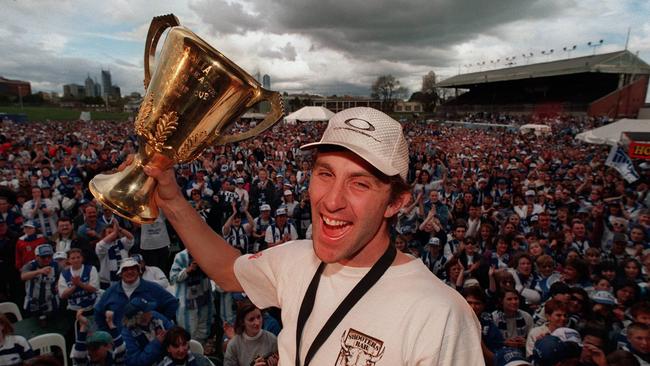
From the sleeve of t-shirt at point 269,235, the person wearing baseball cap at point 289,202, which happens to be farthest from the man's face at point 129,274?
the person wearing baseball cap at point 289,202

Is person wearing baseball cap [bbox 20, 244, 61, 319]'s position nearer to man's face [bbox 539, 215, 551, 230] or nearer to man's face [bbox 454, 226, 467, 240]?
man's face [bbox 454, 226, 467, 240]

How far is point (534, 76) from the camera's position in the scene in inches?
1836

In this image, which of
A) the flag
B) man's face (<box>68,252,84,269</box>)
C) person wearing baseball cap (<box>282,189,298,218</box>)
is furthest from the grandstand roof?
man's face (<box>68,252,84,269</box>)

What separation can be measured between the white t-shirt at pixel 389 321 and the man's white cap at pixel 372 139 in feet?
1.28

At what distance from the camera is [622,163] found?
1060 centimetres

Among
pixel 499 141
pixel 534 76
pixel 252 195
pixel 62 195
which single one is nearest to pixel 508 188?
pixel 252 195

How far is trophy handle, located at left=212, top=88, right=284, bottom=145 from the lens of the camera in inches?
70.4

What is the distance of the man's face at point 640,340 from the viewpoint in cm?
381

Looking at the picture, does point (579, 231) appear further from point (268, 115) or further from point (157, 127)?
point (157, 127)

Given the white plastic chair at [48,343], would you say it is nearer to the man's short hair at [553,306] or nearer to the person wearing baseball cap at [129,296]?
the person wearing baseball cap at [129,296]

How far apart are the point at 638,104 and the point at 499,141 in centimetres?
2504

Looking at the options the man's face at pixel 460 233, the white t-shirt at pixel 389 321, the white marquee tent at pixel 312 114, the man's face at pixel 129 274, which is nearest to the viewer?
the white t-shirt at pixel 389 321

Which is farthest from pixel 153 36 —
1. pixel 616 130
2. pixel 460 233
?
pixel 616 130

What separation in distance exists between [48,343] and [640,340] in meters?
6.61
